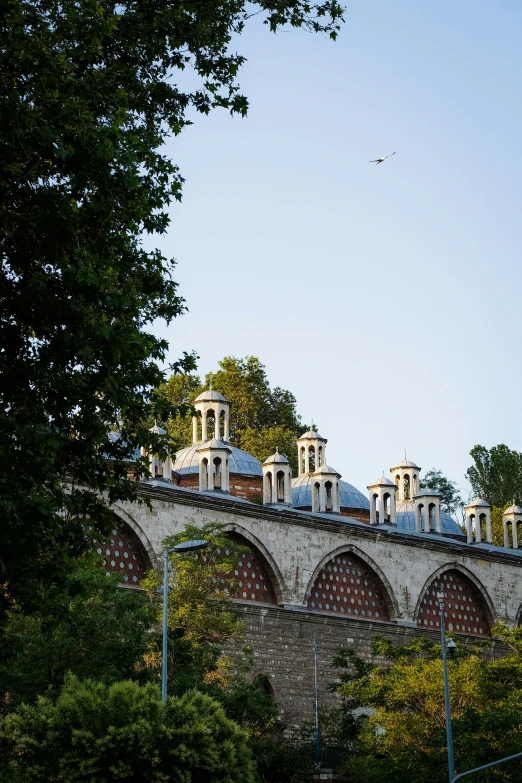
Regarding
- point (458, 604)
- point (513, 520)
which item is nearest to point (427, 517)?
point (458, 604)

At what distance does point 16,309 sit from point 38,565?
233cm

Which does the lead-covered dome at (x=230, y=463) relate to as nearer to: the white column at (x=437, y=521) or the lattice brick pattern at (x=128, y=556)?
the white column at (x=437, y=521)

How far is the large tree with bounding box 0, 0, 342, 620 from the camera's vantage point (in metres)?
11.4

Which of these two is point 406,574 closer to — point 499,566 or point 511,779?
point 499,566

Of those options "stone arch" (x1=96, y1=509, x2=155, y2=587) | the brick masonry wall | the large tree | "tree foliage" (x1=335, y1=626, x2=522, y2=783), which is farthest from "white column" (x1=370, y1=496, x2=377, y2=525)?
the large tree

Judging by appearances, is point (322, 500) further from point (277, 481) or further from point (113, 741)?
point (113, 741)

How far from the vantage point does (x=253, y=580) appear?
3262 cm

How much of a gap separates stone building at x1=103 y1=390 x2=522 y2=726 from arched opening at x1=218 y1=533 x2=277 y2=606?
0.12 feet

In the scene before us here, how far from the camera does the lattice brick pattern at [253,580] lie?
32.2m

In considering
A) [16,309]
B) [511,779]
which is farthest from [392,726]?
[16,309]

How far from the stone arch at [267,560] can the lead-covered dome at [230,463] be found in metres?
5.54

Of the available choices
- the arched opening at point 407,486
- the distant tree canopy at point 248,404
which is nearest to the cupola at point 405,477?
the arched opening at point 407,486

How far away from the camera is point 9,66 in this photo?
11797 mm

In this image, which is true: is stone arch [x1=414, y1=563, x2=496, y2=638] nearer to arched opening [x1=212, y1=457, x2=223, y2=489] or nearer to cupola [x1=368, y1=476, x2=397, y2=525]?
cupola [x1=368, y1=476, x2=397, y2=525]
